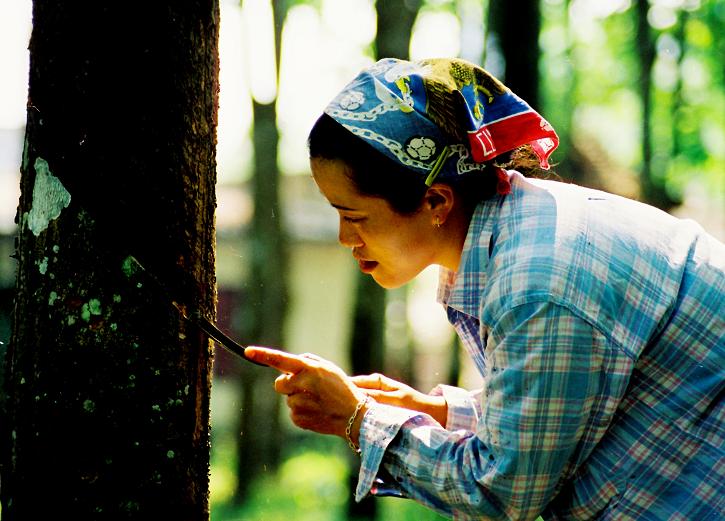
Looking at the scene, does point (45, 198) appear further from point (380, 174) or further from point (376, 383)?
point (376, 383)

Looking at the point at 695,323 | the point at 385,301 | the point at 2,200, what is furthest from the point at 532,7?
the point at 2,200

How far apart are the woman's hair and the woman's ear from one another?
0.05 feet

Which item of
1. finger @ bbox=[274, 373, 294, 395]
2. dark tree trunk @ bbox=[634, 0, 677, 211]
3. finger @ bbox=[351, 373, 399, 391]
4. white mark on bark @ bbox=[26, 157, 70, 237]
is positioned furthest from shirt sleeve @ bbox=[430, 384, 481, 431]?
dark tree trunk @ bbox=[634, 0, 677, 211]

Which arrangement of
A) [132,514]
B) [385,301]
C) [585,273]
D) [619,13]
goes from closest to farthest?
[585,273]
[132,514]
[385,301]
[619,13]

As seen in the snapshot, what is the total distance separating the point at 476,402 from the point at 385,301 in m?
6.25

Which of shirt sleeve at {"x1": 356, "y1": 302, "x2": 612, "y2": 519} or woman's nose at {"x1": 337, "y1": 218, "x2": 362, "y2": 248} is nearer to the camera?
shirt sleeve at {"x1": 356, "y1": 302, "x2": 612, "y2": 519}

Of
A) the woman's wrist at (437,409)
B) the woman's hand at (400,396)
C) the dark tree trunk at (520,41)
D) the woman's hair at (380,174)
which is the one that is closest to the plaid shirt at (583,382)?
the woman's hair at (380,174)

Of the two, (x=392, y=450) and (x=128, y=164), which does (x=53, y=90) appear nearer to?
(x=128, y=164)

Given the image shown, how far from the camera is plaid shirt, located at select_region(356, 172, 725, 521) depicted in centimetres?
155

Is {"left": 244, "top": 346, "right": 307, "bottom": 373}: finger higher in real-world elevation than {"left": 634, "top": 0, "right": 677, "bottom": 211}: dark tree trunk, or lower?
lower

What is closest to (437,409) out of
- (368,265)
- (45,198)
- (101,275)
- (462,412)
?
(462,412)

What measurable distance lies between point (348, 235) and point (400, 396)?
52 cm

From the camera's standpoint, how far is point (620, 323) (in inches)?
62.1

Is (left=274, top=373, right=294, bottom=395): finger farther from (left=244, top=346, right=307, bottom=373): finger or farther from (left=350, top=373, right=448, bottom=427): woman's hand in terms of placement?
(left=350, top=373, right=448, bottom=427): woman's hand
